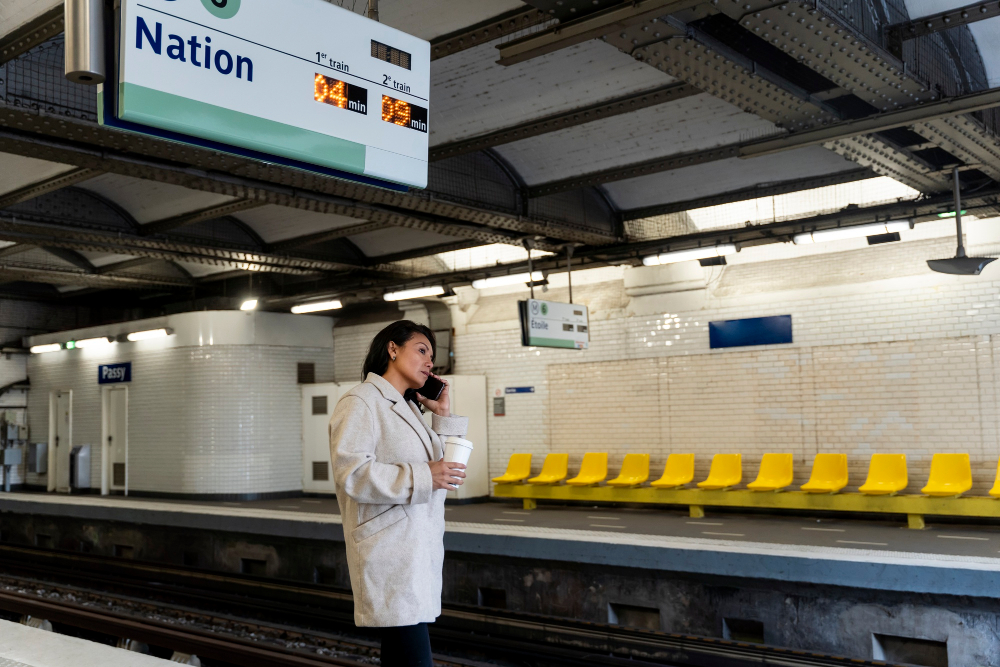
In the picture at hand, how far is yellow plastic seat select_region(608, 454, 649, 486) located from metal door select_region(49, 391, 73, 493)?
1259cm

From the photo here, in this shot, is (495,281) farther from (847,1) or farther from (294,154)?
(294,154)

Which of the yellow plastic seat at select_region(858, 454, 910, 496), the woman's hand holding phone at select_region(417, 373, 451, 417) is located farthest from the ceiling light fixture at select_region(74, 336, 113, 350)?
the woman's hand holding phone at select_region(417, 373, 451, 417)

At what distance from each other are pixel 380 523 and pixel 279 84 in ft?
5.42

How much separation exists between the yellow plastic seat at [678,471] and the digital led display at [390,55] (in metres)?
9.07

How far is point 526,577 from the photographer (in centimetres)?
876

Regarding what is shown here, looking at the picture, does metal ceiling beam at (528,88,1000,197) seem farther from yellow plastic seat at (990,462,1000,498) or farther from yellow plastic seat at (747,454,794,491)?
yellow plastic seat at (990,462,1000,498)

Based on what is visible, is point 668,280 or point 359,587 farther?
point 668,280

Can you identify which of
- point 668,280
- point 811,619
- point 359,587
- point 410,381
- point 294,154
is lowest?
point 811,619

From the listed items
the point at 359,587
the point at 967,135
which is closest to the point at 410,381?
the point at 359,587

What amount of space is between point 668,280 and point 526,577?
5.52m

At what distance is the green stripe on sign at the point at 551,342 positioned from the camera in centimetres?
1102

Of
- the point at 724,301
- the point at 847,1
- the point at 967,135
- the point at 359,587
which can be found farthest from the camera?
the point at 724,301

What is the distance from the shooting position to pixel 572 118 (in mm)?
7355

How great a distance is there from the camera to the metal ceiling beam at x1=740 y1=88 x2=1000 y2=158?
5941 millimetres
